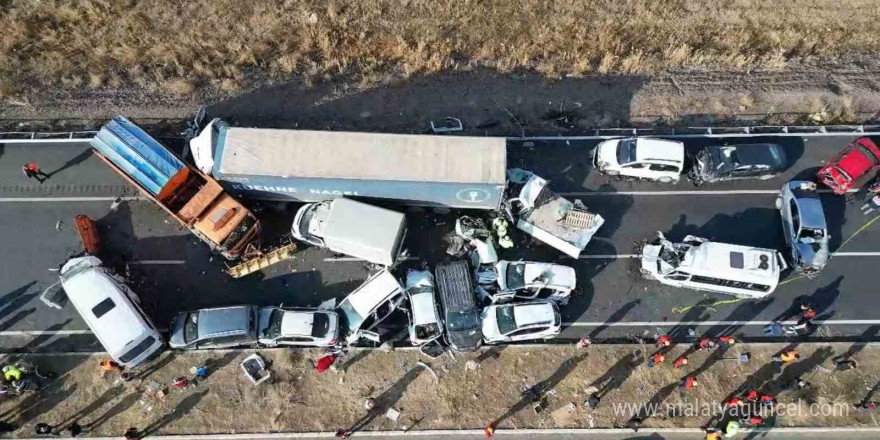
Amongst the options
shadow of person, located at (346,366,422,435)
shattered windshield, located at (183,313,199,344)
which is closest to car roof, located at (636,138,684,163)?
shadow of person, located at (346,366,422,435)

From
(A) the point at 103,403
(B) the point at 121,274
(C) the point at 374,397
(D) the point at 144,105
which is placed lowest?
(A) the point at 103,403

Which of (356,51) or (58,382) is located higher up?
(356,51)

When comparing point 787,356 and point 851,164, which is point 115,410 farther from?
point 851,164

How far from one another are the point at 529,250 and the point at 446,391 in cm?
606

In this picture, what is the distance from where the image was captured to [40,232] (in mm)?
21844

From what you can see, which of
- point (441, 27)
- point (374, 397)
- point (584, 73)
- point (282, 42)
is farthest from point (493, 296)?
point (282, 42)

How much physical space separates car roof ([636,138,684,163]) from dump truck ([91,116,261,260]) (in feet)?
47.7

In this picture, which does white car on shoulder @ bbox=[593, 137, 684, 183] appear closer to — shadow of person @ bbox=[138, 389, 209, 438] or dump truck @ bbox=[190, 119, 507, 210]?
dump truck @ bbox=[190, 119, 507, 210]

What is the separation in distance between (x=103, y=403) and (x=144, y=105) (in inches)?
464

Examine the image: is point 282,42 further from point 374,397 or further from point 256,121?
point 374,397

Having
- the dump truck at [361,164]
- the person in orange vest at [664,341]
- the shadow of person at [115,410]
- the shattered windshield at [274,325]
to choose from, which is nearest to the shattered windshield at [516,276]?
the dump truck at [361,164]

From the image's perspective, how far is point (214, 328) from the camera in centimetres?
1947

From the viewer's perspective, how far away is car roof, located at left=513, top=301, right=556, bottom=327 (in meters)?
19.8

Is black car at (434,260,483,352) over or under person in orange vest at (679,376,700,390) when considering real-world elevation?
over
